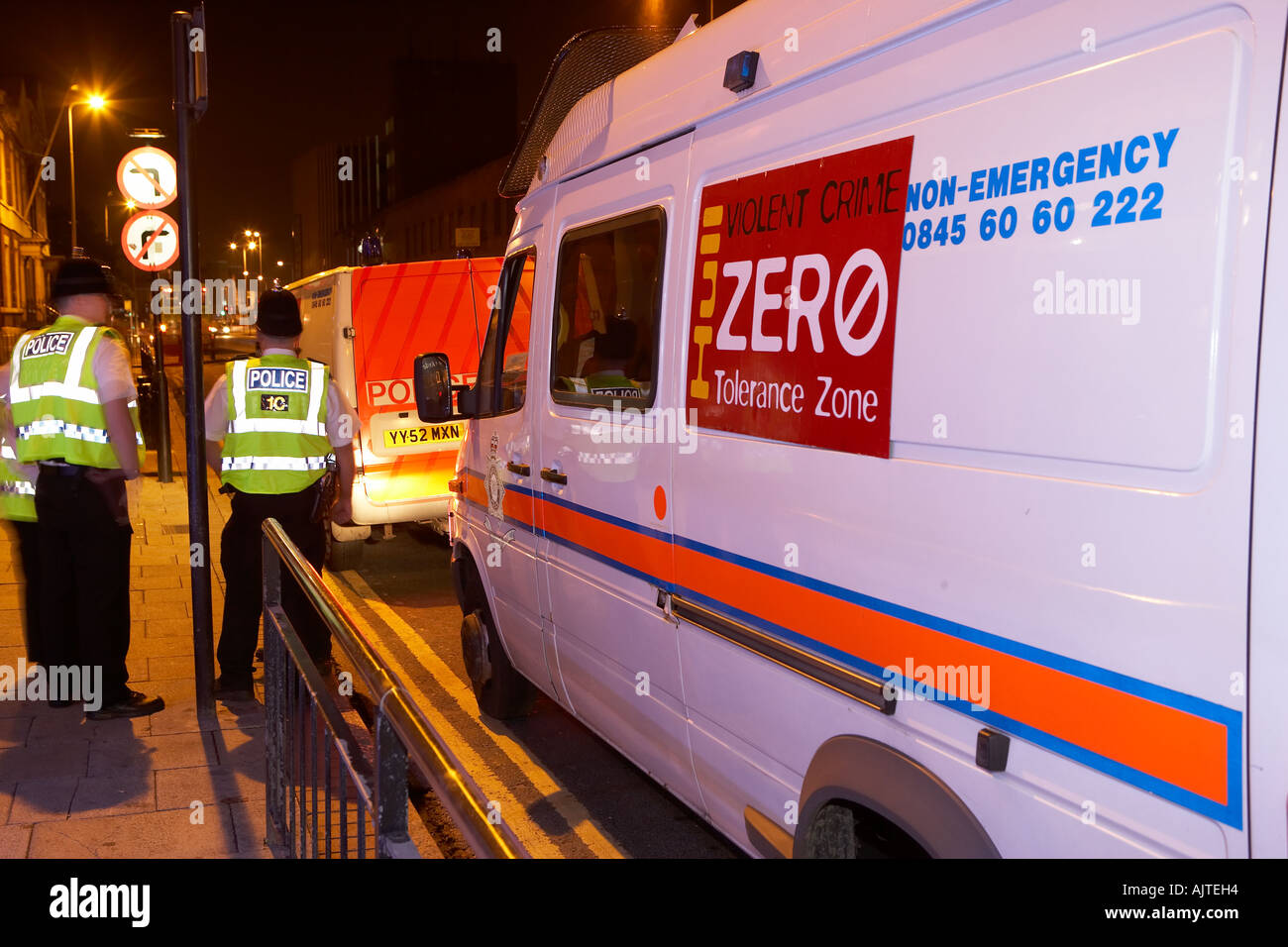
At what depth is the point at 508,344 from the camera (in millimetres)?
5023

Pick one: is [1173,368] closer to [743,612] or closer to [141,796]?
[743,612]

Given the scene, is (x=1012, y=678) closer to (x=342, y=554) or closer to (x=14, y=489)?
(x=14, y=489)

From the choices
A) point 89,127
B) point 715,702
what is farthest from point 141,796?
point 89,127

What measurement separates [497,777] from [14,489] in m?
2.44

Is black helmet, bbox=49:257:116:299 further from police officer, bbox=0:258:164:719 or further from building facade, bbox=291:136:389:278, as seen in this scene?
building facade, bbox=291:136:389:278

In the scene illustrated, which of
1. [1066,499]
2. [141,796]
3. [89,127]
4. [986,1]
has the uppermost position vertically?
[89,127]

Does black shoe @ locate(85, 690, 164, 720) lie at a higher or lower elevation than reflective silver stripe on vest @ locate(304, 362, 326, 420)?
lower

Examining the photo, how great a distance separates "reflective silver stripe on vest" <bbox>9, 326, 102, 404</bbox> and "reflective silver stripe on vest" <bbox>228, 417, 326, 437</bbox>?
64cm

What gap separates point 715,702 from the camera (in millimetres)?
3232

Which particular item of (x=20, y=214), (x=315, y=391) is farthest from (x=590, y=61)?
(x=20, y=214)

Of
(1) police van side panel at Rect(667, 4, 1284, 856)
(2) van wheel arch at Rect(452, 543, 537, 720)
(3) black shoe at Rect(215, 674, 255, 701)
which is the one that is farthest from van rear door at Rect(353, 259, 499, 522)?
(1) police van side panel at Rect(667, 4, 1284, 856)

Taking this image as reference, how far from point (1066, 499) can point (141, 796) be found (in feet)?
12.0

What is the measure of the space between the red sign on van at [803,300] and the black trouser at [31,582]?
136 inches

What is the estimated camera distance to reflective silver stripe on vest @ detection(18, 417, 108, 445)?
4.96m
